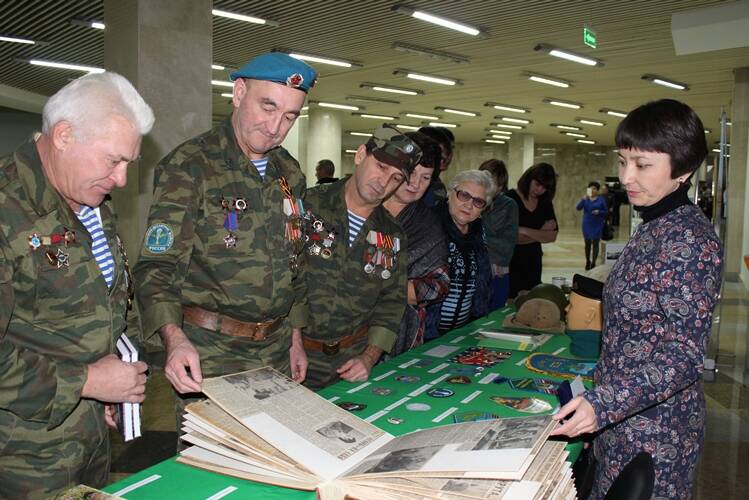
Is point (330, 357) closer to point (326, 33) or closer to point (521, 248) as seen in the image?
point (521, 248)

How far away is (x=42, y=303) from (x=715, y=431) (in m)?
4.08

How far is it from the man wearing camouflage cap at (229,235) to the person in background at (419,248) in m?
0.95

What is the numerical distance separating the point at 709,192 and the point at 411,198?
1473 cm

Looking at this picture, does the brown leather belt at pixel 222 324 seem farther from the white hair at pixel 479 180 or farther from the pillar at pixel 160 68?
the pillar at pixel 160 68

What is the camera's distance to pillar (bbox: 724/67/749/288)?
37.1 feet

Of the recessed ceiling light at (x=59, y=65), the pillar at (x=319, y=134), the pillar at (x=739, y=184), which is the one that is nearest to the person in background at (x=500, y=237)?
the pillar at (x=739, y=184)

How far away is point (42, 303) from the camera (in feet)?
4.63

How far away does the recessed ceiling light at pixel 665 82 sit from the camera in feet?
38.7

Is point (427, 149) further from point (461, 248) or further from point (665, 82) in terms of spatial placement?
point (665, 82)

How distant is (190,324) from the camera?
190 cm

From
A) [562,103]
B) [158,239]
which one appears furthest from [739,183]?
[158,239]

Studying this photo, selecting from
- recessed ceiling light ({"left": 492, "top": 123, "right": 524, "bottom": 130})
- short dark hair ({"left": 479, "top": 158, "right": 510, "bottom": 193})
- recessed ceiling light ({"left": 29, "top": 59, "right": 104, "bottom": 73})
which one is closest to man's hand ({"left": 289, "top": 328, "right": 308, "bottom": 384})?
short dark hair ({"left": 479, "top": 158, "right": 510, "bottom": 193})

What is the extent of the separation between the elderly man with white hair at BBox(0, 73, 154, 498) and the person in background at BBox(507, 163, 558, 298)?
4200mm

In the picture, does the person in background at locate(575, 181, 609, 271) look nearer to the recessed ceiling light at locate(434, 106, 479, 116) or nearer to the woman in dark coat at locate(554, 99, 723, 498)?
the recessed ceiling light at locate(434, 106, 479, 116)
